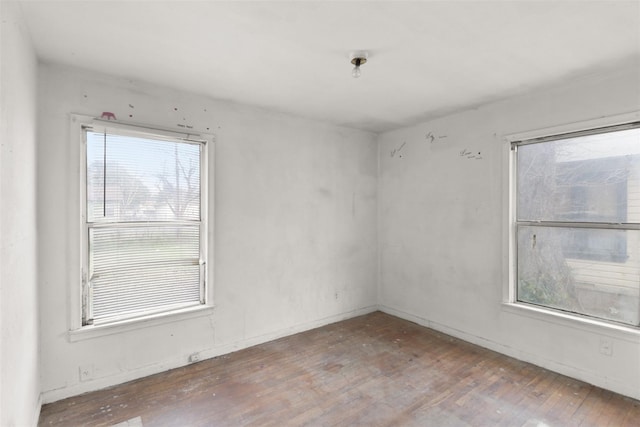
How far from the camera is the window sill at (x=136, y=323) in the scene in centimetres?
237

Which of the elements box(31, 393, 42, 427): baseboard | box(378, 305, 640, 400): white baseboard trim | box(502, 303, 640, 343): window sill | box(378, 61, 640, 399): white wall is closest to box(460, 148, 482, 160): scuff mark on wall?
box(378, 61, 640, 399): white wall

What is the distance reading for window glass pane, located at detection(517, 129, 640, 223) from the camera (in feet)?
7.94

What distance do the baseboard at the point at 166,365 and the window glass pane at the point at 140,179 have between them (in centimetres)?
125

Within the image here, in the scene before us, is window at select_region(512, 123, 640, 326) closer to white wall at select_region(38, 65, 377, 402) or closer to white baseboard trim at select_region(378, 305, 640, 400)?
white baseboard trim at select_region(378, 305, 640, 400)

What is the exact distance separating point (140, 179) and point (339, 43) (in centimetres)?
193

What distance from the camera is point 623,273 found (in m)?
2.43

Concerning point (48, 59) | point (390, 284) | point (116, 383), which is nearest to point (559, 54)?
point (390, 284)

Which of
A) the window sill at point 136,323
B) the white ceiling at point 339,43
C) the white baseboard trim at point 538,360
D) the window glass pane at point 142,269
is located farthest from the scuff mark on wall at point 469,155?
the window sill at point 136,323

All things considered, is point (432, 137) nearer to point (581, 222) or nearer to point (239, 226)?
point (581, 222)

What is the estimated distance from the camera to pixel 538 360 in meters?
2.81

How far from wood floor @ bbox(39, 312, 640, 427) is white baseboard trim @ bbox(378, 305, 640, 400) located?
0.20 feet

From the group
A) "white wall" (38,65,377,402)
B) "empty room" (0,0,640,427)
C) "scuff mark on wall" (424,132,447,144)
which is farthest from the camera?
"scuff mark on wall" (424,132,447,144)

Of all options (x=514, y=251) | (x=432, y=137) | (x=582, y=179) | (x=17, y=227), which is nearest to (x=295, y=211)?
(x=432, y=137)

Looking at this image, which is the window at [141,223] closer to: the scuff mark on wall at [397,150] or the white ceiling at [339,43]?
the white ceiling at [339,43]
